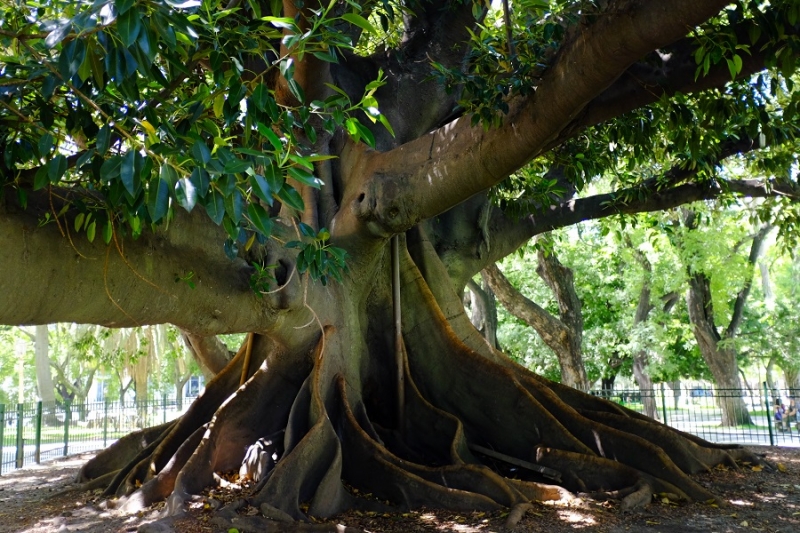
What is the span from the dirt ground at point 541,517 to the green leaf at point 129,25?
3978 mm

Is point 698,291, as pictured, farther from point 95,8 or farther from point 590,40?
point 95,8

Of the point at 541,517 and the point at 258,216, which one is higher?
the point at 258,216

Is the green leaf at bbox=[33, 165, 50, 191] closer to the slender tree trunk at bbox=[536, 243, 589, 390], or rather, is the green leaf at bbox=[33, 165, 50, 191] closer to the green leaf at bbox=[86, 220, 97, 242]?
the green leaf at bbox=[86, 220, 97, 242]

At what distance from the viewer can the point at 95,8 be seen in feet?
8.01

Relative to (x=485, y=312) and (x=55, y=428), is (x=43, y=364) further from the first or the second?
(x=485, y=312)

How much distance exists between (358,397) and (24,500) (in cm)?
434

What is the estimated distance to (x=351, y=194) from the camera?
685 cm

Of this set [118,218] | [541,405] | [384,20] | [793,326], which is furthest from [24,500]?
[793,326]

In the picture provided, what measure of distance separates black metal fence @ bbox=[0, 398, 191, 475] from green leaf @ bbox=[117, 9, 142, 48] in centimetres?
1206

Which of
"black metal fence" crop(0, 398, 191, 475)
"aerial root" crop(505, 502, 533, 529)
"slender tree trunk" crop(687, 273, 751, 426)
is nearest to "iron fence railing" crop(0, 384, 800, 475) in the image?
"black metal fence" crop(0, 398, 191, 475)

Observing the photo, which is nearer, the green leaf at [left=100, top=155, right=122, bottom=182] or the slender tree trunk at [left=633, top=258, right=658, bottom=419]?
the green leaf at [left=100, top=155, right=122, bottom=182]

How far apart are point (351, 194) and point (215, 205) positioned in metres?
4.27

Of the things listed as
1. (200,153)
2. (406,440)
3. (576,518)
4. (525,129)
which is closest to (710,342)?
(406,440)

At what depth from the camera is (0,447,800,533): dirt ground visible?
222 inches
